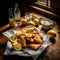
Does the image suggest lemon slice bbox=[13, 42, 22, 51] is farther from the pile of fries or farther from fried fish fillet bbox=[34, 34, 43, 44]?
fried fish fillet bbox=[34, 34, 43, 44]

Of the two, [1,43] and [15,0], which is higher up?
[15,0]

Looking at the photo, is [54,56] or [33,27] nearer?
[54,56]

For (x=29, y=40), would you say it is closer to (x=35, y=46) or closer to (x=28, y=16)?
(x=35, y=46)

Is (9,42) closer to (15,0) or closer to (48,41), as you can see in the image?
(48,41)

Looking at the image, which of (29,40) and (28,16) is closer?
(29,40)

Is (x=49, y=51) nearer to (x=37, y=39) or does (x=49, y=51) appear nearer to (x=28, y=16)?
(x=37, y=39)

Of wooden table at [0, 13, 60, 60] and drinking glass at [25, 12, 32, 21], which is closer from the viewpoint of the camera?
wooden table at [0, 13, 60, 60]

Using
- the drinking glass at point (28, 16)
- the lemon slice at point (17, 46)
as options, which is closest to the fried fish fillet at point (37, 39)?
the lemon slice at point (17, 46)

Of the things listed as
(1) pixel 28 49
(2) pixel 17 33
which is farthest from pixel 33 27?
(1) pixel 28 49

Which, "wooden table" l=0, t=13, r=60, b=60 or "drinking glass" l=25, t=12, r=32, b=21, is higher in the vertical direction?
"drinking glass" l=25, t=12, r=32, b=21

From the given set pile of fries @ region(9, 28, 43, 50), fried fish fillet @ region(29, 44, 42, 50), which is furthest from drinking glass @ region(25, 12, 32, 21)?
fried fish fillet @ region(29, 44, 42, 50)

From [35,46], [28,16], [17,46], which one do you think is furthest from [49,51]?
[28,16]
